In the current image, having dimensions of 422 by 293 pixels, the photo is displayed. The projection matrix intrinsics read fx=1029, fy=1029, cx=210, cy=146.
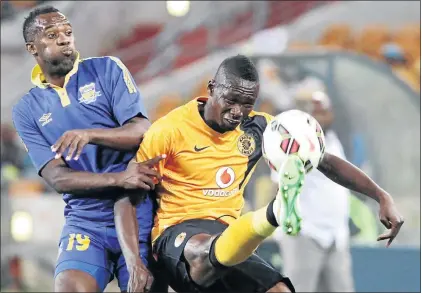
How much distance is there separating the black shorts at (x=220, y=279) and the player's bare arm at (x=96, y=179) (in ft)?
0.91

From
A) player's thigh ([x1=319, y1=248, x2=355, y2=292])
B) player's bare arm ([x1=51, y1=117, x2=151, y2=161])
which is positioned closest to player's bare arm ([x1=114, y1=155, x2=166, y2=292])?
player's bare arm ([x1=51, y1=117, x2=151, y2=161])

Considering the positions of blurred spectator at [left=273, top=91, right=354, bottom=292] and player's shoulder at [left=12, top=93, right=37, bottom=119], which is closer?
player's shoulder at [left=12, top=93, right=37, bottom=119]

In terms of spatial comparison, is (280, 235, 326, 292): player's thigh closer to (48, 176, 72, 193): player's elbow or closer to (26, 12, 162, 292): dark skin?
(26, 12, 162, 292): dark skin

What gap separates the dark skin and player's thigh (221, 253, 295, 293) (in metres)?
0.44

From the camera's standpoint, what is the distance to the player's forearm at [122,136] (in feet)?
15.8

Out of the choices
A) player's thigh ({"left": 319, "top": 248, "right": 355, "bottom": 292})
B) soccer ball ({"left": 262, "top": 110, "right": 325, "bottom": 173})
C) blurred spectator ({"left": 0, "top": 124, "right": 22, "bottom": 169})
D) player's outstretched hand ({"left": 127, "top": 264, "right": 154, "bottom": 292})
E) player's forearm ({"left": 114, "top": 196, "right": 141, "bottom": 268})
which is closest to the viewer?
soccer ball ({"left": 262, "top": 110, "right": 325, "bottom": 173})

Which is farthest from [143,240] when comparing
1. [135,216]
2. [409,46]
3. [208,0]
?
[409,46]

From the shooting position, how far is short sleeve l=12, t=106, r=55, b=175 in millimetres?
5074

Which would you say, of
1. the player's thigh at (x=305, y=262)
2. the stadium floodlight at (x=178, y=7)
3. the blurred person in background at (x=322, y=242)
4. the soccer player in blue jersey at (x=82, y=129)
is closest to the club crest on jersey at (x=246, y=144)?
the soccer player in blue jersey at (x=82, y=129)

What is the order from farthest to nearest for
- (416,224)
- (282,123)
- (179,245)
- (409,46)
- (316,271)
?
(409,46) → (416,224) → (316,271) → (179,245) → (282,123)

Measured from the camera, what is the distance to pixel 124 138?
491 cm

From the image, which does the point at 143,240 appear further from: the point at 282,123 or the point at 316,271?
the point at 316,271

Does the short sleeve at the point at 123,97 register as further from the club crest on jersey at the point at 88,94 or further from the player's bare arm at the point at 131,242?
the player's bare arm at the point at 131,242

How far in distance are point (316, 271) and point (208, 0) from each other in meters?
4.07
